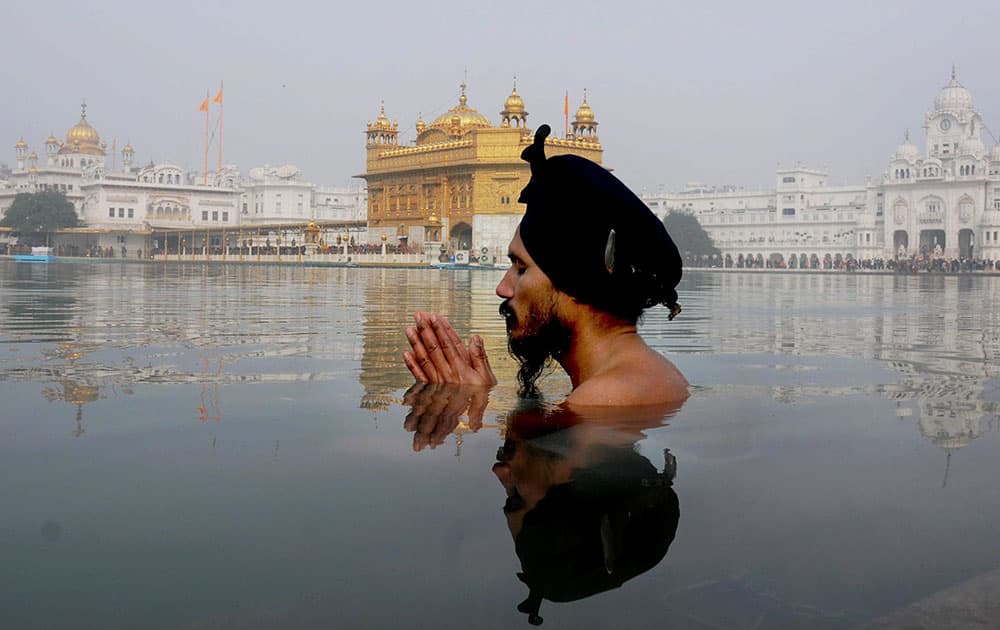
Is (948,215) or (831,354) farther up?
(948,215)

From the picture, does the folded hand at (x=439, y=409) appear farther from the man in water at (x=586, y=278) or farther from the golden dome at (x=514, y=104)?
the golden dome at (x=514, y=104)

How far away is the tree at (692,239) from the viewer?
8725cm

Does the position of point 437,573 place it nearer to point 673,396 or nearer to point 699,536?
point 699,536

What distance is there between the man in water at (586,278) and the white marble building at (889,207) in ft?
242

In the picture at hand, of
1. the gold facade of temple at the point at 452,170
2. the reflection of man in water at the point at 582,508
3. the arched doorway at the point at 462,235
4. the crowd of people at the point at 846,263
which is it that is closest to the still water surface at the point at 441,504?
the reflection of man in water at the point at 582,508

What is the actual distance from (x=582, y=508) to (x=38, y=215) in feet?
266

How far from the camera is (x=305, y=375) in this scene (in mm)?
4168

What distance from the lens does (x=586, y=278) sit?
2.67 m

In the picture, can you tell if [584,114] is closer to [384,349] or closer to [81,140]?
[384,349]

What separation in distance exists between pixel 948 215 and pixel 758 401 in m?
79.9

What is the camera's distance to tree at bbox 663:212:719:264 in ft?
286

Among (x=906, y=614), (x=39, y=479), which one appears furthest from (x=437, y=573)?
(x=39, y=479)

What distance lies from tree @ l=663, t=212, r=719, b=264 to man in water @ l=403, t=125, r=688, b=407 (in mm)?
84735

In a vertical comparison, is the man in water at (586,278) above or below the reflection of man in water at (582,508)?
above
